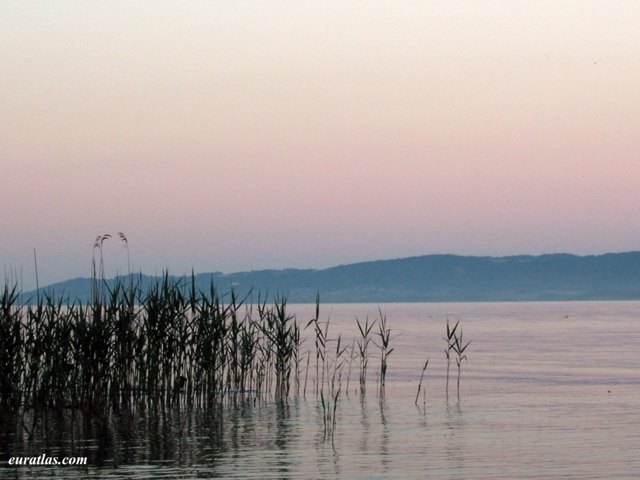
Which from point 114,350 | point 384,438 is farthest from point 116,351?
point 384,438

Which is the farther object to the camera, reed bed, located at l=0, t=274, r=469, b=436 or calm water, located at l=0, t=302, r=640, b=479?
reed bed, located at l=0, t=274, r=469, b=436

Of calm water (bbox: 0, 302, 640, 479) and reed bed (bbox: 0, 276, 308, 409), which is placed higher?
reed bed (bbox: 0, 276, 308, 409)

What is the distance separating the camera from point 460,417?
26.1 m

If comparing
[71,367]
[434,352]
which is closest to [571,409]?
[71,367]

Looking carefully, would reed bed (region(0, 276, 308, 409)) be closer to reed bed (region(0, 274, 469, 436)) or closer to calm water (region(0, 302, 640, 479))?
reed bed (region(0, 274, 469, 436))

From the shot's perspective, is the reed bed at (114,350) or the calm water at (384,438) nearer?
the calm water at (384,438)

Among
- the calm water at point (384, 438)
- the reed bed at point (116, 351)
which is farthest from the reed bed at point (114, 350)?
the calm water at point (384, 438)

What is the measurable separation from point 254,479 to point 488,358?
3381 centimetres

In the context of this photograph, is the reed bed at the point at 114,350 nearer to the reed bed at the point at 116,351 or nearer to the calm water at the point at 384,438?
the reed bed at the point at 116,351

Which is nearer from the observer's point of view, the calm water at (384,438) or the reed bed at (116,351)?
the calm water at (384,438)

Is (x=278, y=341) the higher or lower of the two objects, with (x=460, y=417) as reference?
higher

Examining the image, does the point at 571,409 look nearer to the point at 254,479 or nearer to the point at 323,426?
the point at 323,426

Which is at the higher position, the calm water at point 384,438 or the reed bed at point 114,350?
the reed bed at point 114,350

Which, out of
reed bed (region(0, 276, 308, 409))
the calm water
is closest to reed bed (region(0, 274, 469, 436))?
reed bed (region(0, 276, 308, 409))
